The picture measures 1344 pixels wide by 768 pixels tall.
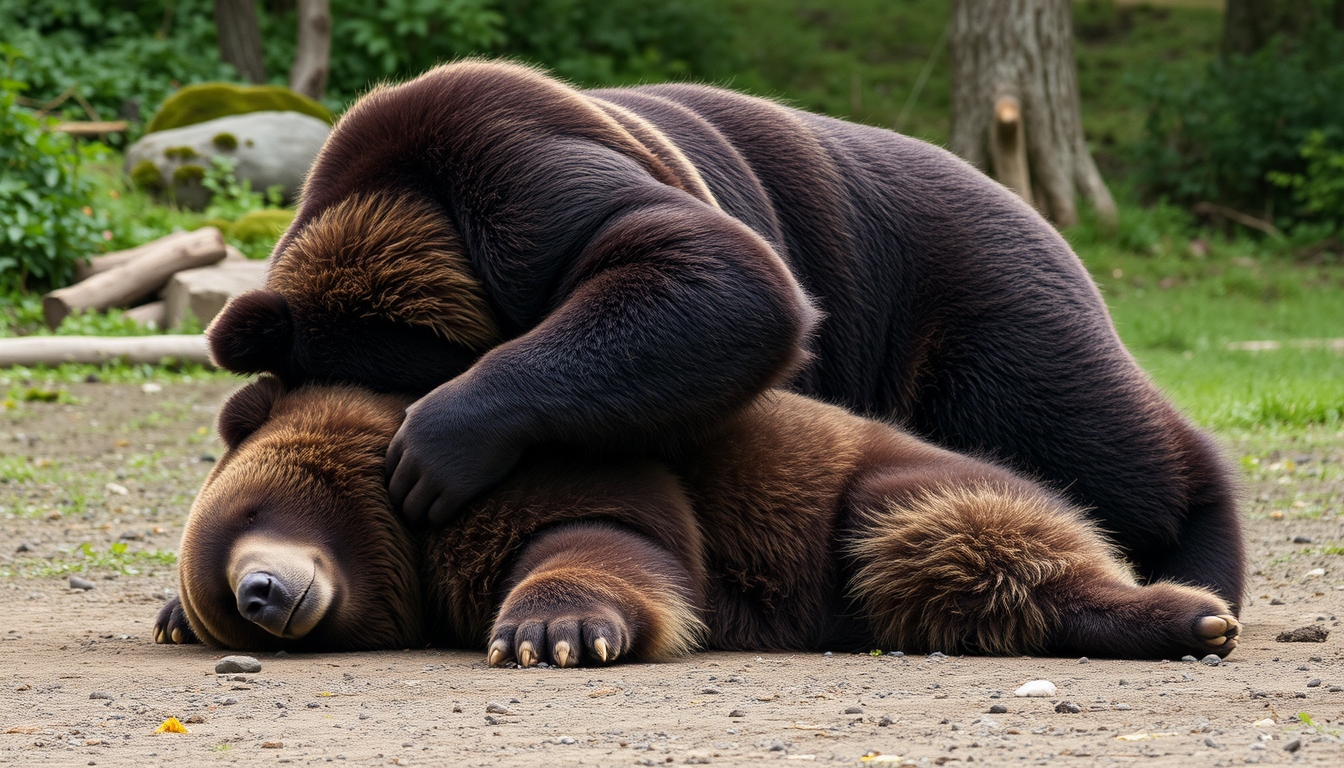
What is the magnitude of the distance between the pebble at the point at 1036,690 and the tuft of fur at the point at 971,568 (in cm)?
56

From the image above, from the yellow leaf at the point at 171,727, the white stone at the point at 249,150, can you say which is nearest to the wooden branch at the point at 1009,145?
the white stone at the point at 249,150

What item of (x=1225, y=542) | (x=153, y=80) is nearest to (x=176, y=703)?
(x=1225, y=542)

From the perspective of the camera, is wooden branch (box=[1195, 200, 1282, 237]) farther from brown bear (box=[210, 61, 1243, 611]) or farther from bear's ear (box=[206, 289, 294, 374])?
bear's ear (box=[206, 289, 294, 374])

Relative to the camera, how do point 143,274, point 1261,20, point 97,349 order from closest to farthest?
point 97,349 → point 143,274 → point 1261,20

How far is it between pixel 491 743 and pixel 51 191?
1000 cm

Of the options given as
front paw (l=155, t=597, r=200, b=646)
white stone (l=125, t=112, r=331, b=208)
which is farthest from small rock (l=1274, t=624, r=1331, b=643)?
white stone (l=125, t=112, r=331, b=208)

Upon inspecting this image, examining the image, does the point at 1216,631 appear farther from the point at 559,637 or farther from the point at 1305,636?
Answer: the point at 559,637

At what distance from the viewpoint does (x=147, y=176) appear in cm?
1324

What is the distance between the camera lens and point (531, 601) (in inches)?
121

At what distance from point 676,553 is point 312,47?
553 inches

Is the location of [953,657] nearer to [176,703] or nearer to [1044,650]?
[1044,650]

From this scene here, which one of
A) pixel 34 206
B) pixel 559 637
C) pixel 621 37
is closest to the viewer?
pixel 559 637

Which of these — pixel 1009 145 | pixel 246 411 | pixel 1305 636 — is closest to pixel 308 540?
pixel 246 411

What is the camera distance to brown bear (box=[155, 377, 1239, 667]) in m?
3.19
